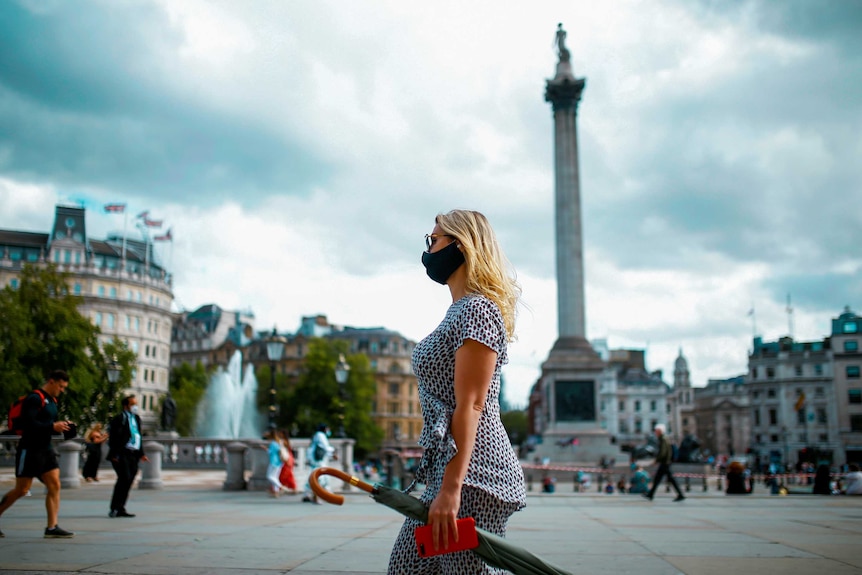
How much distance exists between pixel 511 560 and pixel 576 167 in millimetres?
46268

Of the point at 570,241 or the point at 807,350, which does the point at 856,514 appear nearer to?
the point at 570,241

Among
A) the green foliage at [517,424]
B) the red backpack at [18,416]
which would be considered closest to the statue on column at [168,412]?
the red backpack at [18,416]

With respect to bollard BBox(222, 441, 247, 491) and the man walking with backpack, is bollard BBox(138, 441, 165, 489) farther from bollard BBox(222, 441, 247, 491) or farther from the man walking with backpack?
the man walking with backpack

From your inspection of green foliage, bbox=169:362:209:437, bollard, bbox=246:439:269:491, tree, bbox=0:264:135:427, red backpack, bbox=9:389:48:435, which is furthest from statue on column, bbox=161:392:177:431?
green foliage, bbox=169:362:209:437

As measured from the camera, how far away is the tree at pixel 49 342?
141 ft

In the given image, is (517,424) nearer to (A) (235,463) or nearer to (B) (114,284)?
(B) (114,284)

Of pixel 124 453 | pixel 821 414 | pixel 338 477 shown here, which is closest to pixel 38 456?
pixel 124 453

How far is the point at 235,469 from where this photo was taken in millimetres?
20141

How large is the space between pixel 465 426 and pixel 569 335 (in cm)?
4331

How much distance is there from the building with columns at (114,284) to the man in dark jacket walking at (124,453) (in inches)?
2535

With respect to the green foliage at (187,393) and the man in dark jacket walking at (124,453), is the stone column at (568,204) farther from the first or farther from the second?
the green foliage at (187,393)

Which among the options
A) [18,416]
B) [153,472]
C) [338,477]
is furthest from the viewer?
[153,472]

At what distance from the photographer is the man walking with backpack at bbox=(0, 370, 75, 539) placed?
838 centimetres

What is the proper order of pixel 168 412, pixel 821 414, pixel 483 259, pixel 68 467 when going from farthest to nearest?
pixel 821 414 < pixel 168 412 < pixel 68 467 < pixel 483 259
